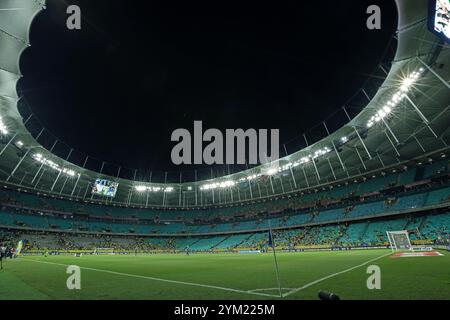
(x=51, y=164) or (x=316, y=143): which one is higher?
(x=51, y=164)

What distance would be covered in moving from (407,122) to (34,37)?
49.6 m

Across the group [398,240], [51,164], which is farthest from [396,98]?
[51,164]

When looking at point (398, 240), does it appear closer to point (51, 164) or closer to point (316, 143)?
point (316, 143)

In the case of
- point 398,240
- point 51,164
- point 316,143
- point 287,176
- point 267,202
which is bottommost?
point 398,240

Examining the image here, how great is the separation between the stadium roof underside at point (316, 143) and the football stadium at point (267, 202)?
7.3 inches

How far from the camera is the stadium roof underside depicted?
27016 millimetres

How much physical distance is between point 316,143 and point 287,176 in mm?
17420

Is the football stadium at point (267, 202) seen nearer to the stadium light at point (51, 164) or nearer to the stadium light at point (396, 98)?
the stadium light at point (396, 98)

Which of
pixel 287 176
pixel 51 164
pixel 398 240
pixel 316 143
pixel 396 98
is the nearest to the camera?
pixel 398 240

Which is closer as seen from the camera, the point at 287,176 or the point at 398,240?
the point at 398,240

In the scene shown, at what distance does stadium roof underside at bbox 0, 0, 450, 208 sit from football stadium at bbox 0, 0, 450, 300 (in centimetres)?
18

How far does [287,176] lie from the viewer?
214 ft
